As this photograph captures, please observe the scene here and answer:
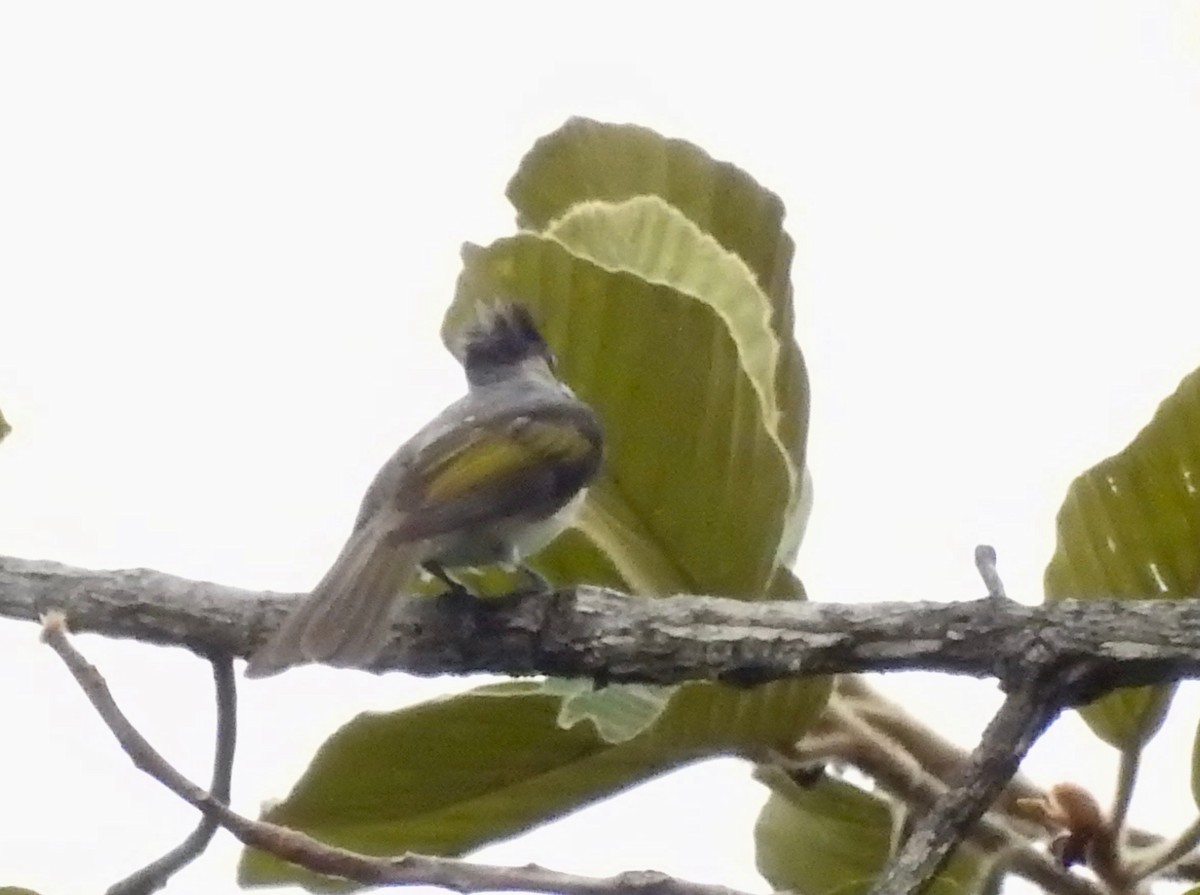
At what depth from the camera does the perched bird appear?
1.29 metres

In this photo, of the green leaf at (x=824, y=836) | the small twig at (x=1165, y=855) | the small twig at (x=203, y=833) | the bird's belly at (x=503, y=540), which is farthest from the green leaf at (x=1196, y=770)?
the small twig at (x=203, y=833)

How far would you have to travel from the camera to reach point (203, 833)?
0.96m

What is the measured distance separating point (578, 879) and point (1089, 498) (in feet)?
1.94

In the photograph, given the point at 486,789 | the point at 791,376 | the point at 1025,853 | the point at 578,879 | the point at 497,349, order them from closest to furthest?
the point at 578,879, the point at 1025,853, the point at 486,789, the point at 791,376, the point at 497,349

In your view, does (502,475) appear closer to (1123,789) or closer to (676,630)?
(676,630)

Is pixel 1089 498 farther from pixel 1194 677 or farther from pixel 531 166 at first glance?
pixel 531 166

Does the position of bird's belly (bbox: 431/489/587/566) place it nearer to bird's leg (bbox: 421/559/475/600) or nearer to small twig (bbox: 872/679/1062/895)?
bird's leg (bbox: 421/559/475/600)

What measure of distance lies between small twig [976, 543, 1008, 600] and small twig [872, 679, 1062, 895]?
7cm

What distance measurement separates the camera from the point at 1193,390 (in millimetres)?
1226

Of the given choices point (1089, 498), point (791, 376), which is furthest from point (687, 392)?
point (1089, 498)

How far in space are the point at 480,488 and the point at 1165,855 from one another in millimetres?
608

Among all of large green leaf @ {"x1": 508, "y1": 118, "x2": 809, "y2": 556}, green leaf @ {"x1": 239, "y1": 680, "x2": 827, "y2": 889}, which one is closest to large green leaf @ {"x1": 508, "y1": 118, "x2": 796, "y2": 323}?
large green leaf @ {"x1": 508, "y1": 118, "x2": 809, "y2": 556}

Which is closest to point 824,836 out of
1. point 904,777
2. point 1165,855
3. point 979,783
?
point 904,777

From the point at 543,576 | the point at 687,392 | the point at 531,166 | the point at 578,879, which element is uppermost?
the point at 531,166
